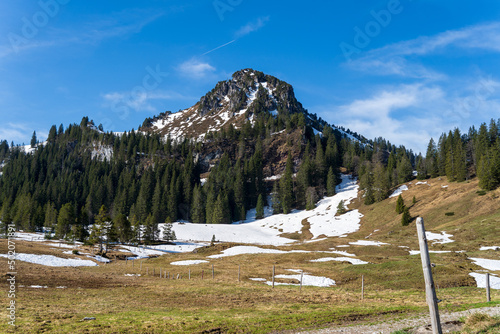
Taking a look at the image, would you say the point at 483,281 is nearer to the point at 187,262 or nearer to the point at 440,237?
the point at 440,237

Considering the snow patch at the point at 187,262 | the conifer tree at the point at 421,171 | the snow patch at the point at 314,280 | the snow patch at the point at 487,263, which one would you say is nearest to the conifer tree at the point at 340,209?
the conifer tree at the point at 421,171

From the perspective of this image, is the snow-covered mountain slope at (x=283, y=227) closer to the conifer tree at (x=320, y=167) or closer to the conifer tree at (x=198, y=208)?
the conifer tree at (x=320, y=167)

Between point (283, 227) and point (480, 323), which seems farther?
point (283, 227)

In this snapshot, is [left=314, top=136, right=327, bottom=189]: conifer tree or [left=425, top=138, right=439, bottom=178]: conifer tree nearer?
[left=425, top=138, right=439, bottom=178]: conifer tree

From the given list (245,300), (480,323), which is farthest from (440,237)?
(480,323)

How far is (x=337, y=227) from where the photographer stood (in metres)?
102

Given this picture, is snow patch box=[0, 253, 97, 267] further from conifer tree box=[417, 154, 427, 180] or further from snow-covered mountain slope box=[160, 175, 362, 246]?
conifer tree box=[417, 154, 427, 180]

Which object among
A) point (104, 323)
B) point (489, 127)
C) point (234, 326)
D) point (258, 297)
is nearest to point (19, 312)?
point (104, 323)

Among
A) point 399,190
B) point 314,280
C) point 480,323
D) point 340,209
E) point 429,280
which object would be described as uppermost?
point 399,190

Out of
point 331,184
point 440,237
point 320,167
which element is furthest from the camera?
point 320,167

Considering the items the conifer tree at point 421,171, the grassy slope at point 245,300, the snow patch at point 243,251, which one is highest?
the conifer tree at point 421,171

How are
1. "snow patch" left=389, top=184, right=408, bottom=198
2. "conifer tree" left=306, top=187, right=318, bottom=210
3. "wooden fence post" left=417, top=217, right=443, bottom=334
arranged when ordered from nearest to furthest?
1. "wooden fence post" left=417, top=217, right=443, bottom=334
2. "snow patch" left=389, top=184, right=408, bottom=198
3. "conifer tree" left=306, top=187, right=318, bottom=210

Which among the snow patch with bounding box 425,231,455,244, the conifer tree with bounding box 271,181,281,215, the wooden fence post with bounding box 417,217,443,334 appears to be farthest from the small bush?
the conifer tree with bounding box 271,181,281,215

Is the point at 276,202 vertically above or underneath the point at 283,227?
above
